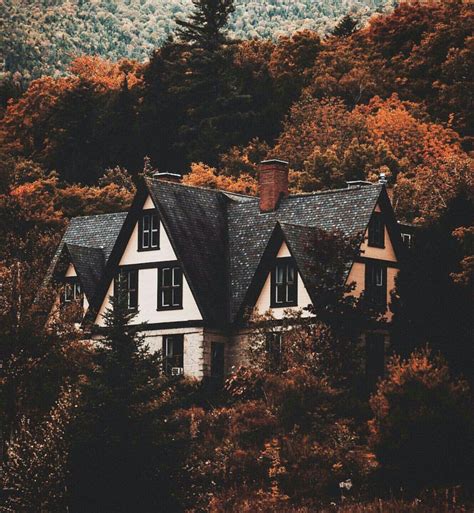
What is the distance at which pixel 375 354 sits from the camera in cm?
6488

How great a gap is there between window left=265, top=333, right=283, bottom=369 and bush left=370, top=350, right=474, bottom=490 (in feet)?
33.0

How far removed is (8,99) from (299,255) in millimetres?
75967

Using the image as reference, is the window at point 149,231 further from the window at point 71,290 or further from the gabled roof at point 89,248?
the window at point 71,290

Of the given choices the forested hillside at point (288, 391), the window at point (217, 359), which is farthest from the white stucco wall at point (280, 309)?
the window at point (217, 359)

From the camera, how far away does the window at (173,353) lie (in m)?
66.8

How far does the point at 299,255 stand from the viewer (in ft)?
211

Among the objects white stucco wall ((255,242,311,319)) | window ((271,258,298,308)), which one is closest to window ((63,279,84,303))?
white stucco wall ((255,242,311,319))

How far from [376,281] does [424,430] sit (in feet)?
52.6

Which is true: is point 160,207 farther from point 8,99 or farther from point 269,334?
point 8,99

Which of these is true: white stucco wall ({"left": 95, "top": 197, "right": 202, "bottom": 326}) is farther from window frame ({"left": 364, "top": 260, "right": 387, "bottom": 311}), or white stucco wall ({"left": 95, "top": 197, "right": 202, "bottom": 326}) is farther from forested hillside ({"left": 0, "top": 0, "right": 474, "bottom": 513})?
window frame ({"left": 364, "top": 260, "right": 387, "bottom": 311})

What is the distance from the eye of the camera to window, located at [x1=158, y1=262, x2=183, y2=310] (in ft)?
222

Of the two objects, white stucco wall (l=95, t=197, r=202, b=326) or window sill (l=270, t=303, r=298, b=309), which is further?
white stucco wall (l=95, t=197, r=202, b=326)

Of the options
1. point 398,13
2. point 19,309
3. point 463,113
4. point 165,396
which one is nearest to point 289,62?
point 398,13

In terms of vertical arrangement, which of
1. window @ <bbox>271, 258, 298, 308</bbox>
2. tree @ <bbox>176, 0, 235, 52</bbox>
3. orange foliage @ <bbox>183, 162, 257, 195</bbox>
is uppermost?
tree @ <bbox>176, 0, 235, 52</bbox>
